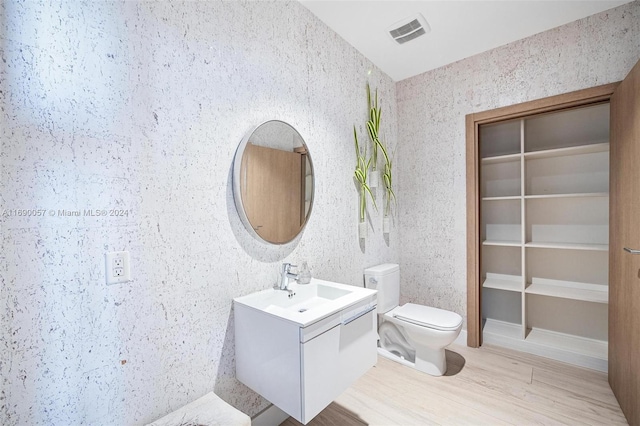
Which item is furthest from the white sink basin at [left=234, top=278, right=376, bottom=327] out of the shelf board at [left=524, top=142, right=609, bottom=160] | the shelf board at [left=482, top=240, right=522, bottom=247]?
the shelf board at [left=524, top=142, right=609, bottom=160]

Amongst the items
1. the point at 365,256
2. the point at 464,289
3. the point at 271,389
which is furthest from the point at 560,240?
the point at 271,389

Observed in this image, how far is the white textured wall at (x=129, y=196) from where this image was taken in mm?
941

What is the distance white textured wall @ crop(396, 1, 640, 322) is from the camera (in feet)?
6.74

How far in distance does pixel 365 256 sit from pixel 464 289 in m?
1.00

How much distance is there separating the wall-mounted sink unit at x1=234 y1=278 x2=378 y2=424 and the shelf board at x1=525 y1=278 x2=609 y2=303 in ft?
6.15

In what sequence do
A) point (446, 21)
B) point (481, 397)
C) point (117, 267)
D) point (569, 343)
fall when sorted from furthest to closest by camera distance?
1. point (569, 343)
2. point (446, 21)
3. point (481, 397)
4. point (117, 267)

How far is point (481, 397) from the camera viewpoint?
1909 millimetres

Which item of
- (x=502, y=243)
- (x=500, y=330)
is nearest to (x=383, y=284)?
(x=502, y=243)

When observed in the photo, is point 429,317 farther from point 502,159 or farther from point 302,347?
point 502,159

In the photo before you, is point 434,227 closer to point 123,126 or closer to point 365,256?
point 365,256

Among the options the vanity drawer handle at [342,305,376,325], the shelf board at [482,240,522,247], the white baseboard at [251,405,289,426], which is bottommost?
the white baseboard at [251,405,289,426]

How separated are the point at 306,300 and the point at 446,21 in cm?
224

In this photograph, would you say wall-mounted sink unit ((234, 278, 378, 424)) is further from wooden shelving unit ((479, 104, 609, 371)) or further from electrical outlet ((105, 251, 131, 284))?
wooden shelving unit ((479, 104, 609, 371))

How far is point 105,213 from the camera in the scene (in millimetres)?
1102
